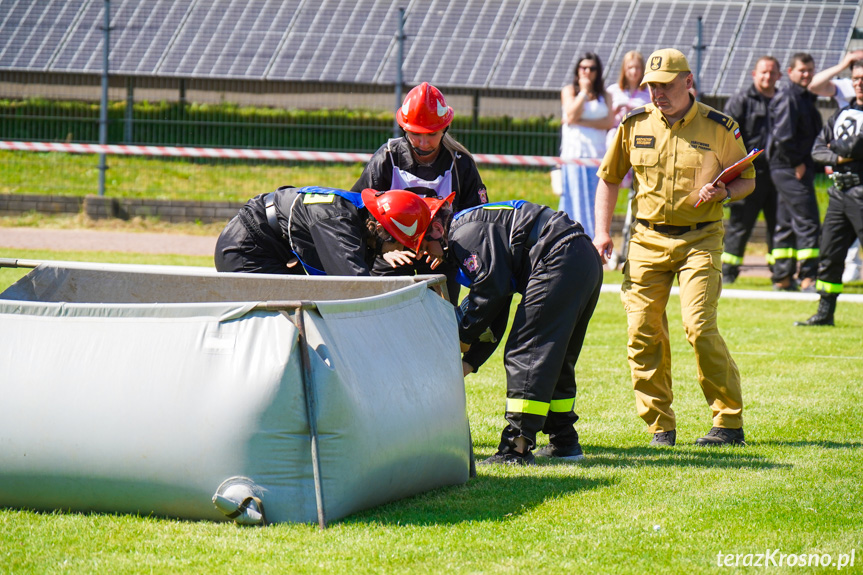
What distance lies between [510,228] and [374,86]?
1319cm

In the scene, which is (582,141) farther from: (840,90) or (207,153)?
(207,153)

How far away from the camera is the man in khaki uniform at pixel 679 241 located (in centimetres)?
558

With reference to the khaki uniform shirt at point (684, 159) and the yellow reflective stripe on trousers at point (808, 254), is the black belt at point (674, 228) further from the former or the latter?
the yellow reflective stripe on trousers at point (808, 254)

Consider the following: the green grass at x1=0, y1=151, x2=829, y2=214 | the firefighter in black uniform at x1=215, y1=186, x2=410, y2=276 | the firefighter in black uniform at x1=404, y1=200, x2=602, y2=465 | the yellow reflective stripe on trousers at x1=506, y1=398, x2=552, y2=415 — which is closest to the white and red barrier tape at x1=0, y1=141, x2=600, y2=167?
the green grass at x1=0, y1=151, x2=829, y2=214

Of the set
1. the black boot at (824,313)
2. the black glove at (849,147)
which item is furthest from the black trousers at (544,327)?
the black boot at (824,313)

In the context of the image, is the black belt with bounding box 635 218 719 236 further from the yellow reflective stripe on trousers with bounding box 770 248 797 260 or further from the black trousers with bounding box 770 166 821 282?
the yellow reflective stripe on trousers with bounding box 770 248 797 260

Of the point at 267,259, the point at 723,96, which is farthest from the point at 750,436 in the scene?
the point at 723,96

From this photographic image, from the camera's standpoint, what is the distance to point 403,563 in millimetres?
3623

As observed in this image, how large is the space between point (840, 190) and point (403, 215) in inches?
219

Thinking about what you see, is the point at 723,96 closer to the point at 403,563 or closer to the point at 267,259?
the point at 267,259

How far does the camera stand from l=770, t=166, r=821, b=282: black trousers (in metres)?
11.2

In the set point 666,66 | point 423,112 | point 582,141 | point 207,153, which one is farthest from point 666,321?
point 207,153

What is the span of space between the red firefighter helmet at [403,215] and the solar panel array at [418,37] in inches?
496

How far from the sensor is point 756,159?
11977mm
